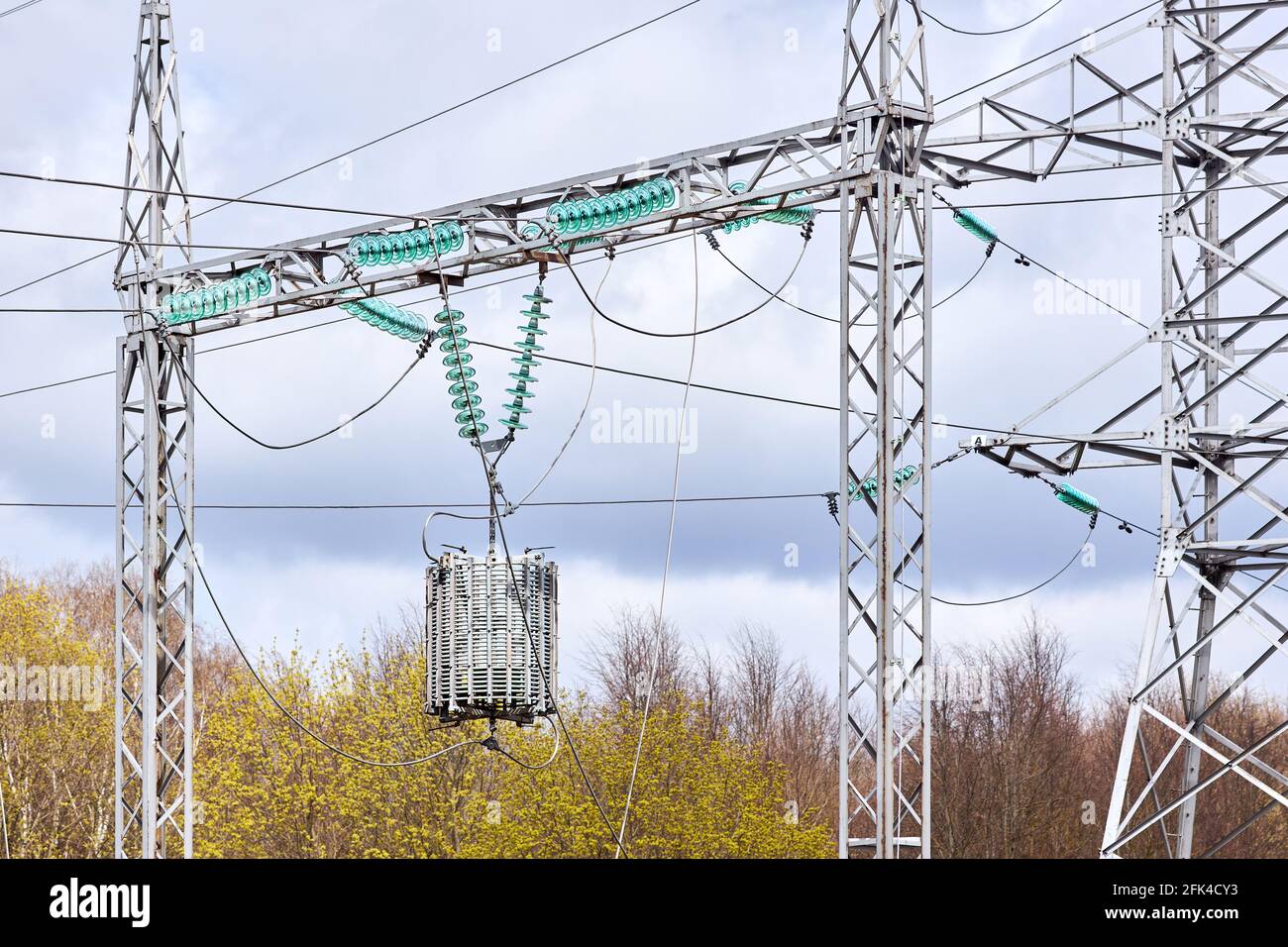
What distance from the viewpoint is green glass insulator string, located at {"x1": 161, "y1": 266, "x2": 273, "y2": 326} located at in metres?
16.3

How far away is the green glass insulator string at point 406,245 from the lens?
15.3 m

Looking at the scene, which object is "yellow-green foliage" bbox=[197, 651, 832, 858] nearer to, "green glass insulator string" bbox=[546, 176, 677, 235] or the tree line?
the tree line

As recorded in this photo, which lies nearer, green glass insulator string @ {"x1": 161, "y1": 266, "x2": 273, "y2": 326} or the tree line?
green glass insulator string @ {"x1": 161, "y1": 266, "x2": 273, "y2": 326}

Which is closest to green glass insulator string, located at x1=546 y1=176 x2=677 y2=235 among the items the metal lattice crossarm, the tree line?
the metal lattice crossarm

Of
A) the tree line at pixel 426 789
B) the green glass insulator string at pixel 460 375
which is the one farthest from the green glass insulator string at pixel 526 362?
the tree line at pixel 426 789

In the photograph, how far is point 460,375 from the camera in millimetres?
15617

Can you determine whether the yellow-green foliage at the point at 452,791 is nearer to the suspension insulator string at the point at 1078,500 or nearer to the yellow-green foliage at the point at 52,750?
the yellow-green foliage at the point at 52,750

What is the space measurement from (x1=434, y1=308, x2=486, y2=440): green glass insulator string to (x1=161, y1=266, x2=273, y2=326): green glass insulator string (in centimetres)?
176

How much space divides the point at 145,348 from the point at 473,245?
3624 mm

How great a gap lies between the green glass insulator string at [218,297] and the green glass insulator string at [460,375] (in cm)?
176

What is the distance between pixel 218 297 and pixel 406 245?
2065 mm

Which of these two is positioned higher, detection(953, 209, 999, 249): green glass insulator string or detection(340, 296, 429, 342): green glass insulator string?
detection(953, 209, 999, 249): green glass insulator string
